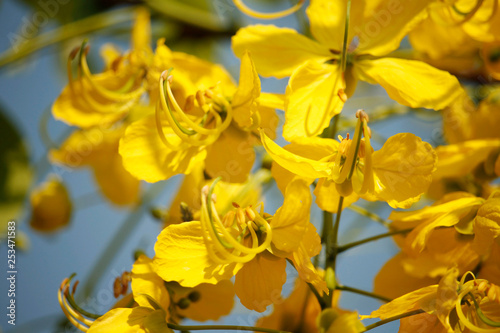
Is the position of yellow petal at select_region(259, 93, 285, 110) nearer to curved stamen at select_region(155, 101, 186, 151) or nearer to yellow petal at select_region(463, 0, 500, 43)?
curved stamen at select_region(155, 101, 186, 151)

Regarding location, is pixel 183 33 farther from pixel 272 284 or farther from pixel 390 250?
pixel 272 284

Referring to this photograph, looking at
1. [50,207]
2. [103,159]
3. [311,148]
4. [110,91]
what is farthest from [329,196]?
[50,207]

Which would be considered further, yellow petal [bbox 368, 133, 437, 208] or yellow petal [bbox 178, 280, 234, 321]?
yellow petal [bbox 178, 280, 234, 321]

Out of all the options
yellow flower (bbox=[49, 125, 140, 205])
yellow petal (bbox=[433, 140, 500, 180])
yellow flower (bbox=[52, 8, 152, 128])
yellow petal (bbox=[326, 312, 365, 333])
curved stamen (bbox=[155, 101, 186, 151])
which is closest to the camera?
yellow petal (bbox=[326, 312, 365, 333])

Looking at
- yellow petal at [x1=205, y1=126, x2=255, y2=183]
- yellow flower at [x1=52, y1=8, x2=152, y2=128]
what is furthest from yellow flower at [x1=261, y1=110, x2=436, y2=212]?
yellow flower at [x1=52, y1=8, x2=152, y2=128]

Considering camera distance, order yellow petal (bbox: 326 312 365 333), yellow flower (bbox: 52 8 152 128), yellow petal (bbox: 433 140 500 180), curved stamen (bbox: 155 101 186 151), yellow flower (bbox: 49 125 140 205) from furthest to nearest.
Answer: yellow flower (bbox: 49 125 140 205) < yellow flower (bbox: 52 8 152 128) < yellow petal (bbox: 433 140 500 180) < curved stamen (bbox: 155 101 186 151) < yellow petal (bbox: 326 312 365 333)

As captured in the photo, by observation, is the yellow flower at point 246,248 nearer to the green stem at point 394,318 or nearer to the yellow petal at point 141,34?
the green stem at point 394,318

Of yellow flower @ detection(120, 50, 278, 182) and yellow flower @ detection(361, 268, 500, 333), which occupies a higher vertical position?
yellow flower @ detection(120, 50, 278, 182)
